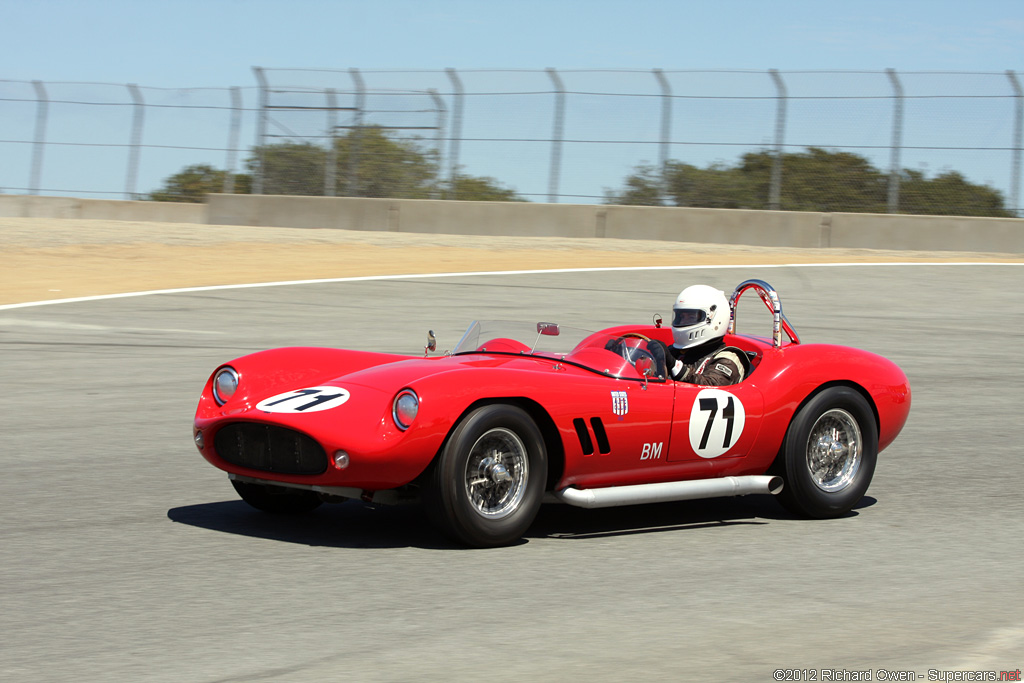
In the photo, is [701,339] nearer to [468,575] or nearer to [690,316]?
[690,316]

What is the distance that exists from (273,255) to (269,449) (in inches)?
598

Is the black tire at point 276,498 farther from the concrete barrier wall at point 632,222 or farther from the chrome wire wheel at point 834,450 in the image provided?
the concrete barrier wall at point 632,222

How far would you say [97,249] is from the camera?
67.7 feet

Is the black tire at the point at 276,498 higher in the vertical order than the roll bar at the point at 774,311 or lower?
lower

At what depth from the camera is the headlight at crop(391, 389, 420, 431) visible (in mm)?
5102

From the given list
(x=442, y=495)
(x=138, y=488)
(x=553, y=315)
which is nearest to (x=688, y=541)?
(x=442, y=495)

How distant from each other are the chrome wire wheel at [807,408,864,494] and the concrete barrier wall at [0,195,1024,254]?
1561 centimetres

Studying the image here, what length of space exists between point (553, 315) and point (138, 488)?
318 inches

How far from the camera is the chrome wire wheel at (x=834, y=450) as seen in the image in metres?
6.34

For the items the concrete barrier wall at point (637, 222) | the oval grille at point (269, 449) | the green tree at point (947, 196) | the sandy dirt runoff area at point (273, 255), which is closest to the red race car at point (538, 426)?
the oval grille at point (269, 449)

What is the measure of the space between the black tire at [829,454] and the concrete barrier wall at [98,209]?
22.4 m

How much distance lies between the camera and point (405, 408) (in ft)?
16.9

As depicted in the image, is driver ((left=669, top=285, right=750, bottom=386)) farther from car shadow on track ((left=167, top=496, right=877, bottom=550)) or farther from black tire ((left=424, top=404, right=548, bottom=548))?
black tire ((left=424, top=404, right=548, bottom=548))

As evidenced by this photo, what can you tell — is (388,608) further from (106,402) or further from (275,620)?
(106,402)
